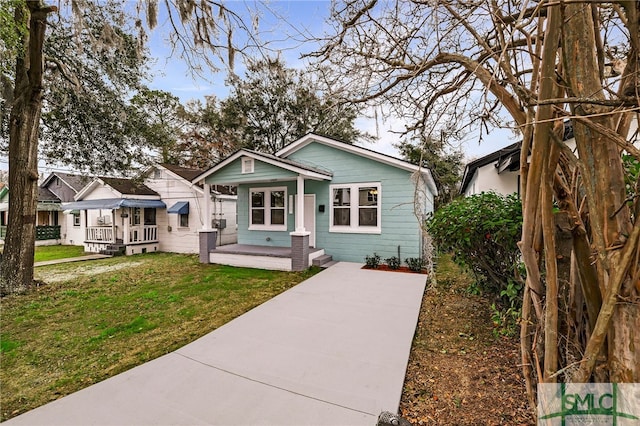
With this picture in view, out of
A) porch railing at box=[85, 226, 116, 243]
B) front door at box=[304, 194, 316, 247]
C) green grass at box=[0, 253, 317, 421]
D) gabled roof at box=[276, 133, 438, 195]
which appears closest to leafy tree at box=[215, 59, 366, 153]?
gabled roof at box=[276, 133, 438, 195]

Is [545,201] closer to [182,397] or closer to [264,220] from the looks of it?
[182,397]

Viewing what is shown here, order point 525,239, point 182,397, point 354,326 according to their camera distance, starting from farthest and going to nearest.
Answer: point 354,326, point 182,397, point 525,239

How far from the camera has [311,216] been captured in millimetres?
9875

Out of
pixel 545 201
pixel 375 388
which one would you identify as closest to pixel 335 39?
pixel 545 201

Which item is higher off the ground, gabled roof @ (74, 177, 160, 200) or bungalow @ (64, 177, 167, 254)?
gabled roof @ (74, 177, 160, 200)

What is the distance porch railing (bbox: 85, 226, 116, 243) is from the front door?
9578mm

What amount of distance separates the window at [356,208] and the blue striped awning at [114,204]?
864 centimetres

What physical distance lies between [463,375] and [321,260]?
19.7 feet

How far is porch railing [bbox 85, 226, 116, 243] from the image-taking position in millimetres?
12992

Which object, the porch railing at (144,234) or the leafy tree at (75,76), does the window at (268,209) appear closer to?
the leafy tree at (75,76)

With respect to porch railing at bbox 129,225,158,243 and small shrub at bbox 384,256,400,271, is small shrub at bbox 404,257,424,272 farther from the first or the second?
porch railing at bbox 129,225,158,243

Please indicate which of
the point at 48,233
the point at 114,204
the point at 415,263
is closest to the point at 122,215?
the point at 114,204

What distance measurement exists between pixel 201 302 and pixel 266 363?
282 cm

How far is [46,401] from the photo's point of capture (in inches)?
99.1
